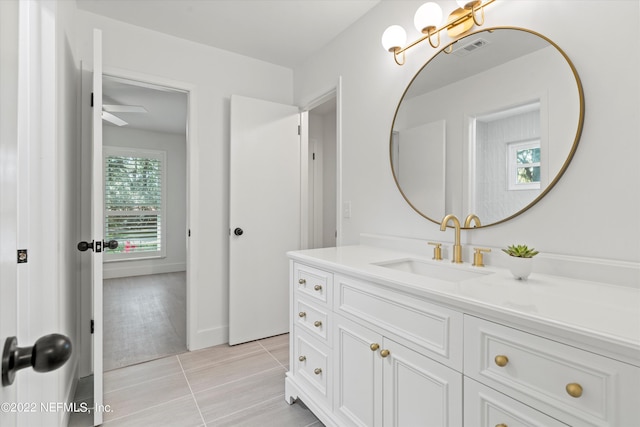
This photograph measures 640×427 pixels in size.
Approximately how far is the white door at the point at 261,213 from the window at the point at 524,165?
6.36 feet

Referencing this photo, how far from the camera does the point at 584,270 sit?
114 cm

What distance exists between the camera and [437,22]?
158 centimetres

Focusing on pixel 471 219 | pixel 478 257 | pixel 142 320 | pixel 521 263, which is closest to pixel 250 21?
pixel 471 219

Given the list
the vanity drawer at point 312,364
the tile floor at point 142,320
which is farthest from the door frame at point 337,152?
the tile floor at point 142,320

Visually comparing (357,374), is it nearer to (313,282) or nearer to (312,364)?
(312,364)

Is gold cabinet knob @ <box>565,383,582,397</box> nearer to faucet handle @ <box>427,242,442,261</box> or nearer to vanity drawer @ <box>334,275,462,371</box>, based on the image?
vanity drawer @ <box>334,275,462,371</box>

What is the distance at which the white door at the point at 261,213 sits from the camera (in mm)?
2672

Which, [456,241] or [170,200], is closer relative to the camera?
[456,241]

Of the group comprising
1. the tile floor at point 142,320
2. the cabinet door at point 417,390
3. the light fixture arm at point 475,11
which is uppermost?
the light fixture arm at point 475,11

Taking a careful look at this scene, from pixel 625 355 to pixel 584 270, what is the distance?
62 centimetres

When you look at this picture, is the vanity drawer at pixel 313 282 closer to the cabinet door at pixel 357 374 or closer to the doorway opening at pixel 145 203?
the cabinet door at pixel 357 374

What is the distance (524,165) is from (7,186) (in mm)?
1599

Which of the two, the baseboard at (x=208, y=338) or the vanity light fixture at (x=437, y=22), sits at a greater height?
the vanity light fixture at (x=437, y=22)

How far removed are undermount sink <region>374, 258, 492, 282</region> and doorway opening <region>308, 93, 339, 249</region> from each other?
2.61m
